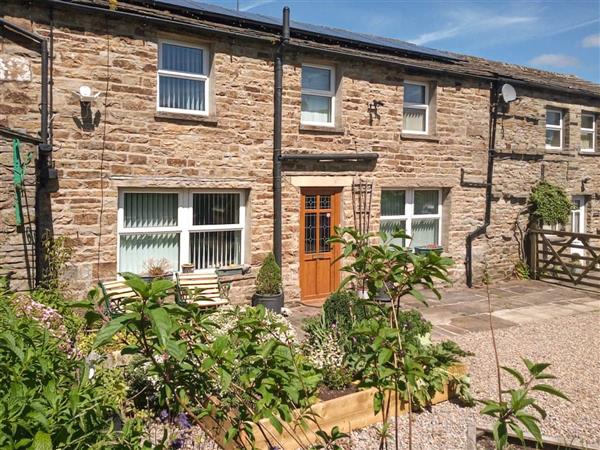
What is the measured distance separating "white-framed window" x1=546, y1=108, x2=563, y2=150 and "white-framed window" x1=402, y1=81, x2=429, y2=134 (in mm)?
4489

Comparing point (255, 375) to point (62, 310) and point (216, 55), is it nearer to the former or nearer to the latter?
point (62, 310)

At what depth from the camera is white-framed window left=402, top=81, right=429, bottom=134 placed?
36.8 feet

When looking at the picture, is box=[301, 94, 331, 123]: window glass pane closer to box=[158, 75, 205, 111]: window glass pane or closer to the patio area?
box=[158, 75, 205, 111]: window glass pane

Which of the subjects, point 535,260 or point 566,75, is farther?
point 566,75

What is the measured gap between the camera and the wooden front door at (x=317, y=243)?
32.7 feet

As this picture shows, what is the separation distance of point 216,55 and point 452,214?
Answer: 6.52 metres

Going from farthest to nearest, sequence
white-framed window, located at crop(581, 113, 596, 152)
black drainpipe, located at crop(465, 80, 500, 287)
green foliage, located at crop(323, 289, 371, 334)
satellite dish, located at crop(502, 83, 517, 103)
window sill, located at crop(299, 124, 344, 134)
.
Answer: white-framed window, located at crop(581, 113, 596, 152)
black drainpipe, located at crop(465, 80, 500, 287)
satellite dish, located at crop(502, 83, 517, 103)
window sill, located at crop(299, 124, 344, 134)
green foliage, located at crop(323, 289, 371, 334)

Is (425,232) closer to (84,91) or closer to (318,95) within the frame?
(318,95)

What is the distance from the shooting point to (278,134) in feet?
30.5

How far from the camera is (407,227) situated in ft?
37.6

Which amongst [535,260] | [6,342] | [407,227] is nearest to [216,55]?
[407,227]

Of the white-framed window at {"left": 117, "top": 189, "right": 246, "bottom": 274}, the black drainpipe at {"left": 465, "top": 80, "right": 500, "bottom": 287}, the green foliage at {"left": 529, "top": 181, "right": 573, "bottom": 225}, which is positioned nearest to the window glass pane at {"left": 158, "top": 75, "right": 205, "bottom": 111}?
the white-framed window at {"left": 117, "top": 189, "right": 246, "bottom": 274}

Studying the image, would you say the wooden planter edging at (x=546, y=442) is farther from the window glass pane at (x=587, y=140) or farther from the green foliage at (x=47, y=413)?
the window glass pane at (x=587, y=140)

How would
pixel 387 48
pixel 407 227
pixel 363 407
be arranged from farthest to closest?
1. pixel 407 227
2. pixel 387 48
3. pixel 363 407
